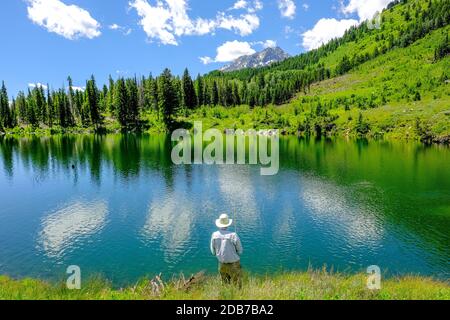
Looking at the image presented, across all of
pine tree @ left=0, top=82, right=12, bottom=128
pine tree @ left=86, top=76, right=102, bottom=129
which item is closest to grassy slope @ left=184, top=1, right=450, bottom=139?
pine tree @ left=86, top=76, right=102, bottom=129

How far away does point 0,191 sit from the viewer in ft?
158

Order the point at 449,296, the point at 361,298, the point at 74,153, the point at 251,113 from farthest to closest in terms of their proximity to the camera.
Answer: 1. the point at 251,113
2. the point at 74,153
3. the point at 449,296
4. the point at 361,298

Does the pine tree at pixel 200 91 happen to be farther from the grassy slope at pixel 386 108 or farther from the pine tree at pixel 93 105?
the pine tree at pixel 93 105

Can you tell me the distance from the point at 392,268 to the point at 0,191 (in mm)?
50164

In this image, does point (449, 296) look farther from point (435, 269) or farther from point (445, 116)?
point (445, 116)

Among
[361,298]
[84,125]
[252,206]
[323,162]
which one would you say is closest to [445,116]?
[323,162]

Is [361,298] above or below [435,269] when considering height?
above

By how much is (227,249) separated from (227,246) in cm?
16

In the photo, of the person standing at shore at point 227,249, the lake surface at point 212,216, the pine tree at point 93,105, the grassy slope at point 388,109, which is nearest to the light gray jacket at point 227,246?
the person standing at shore at point 227,249

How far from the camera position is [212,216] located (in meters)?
35.6

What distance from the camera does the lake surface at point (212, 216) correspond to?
25391 millimetres

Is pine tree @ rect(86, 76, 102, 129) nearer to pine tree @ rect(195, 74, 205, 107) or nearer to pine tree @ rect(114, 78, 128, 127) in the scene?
pine tree @ rect(114, 78, 128, 127)

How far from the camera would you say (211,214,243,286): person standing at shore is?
600 inches

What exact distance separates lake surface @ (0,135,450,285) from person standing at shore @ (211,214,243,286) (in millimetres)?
8521
